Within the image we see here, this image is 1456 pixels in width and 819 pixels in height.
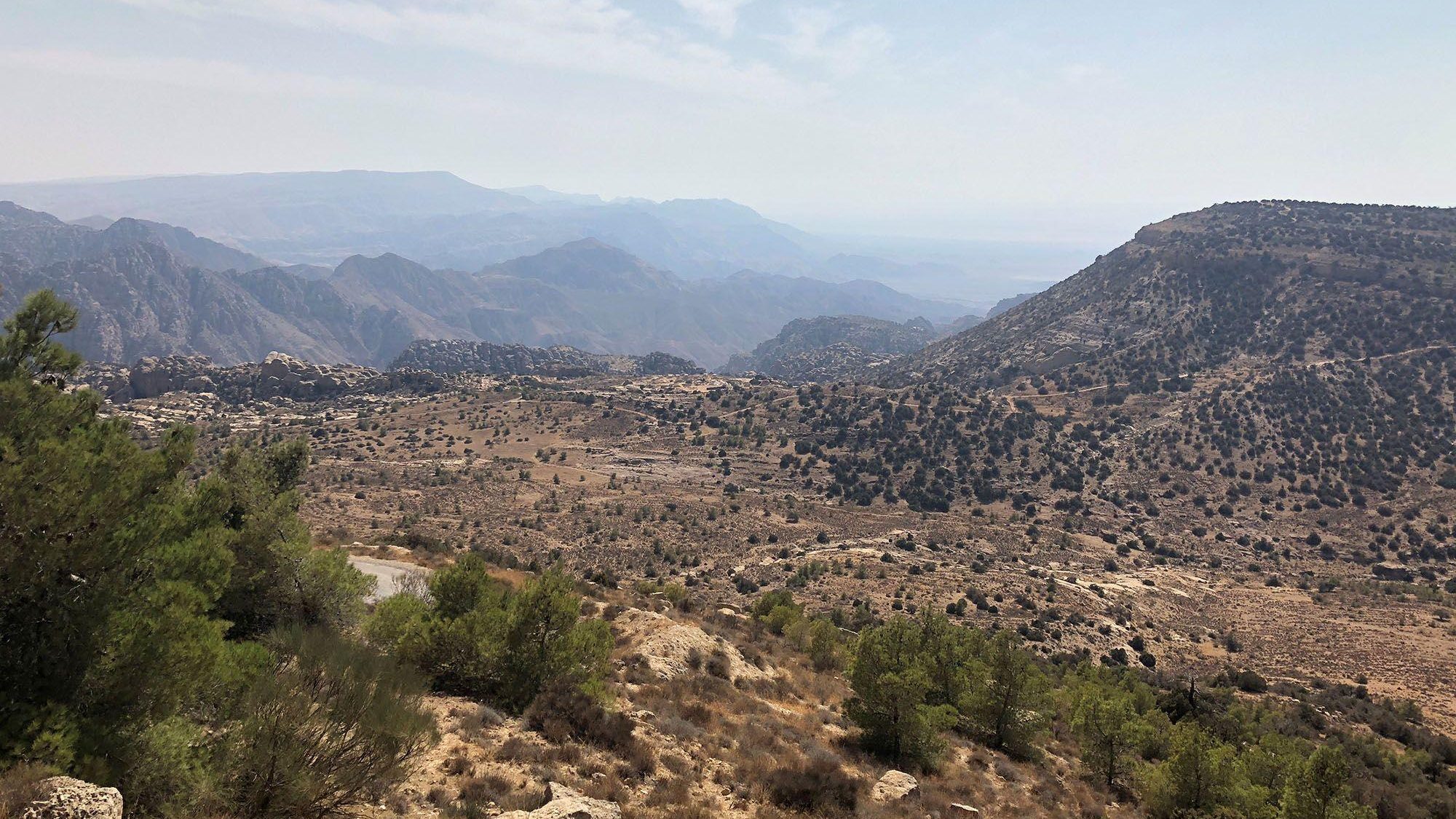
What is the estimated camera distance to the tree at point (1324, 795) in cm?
1470

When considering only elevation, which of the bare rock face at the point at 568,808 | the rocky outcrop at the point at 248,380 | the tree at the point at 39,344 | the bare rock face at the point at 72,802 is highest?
the tree at the point at 39,344

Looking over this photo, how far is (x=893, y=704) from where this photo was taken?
17812 mm

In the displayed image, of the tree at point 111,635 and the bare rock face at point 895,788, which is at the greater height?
the tree at point 111,635

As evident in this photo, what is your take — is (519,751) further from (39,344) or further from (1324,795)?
(1324,795)

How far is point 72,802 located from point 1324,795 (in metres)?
22.5

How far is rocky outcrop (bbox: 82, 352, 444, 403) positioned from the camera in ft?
369

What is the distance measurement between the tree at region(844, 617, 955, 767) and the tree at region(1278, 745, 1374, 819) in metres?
7.75

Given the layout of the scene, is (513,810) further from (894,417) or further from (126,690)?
(894,417)

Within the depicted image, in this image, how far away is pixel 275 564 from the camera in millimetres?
16562

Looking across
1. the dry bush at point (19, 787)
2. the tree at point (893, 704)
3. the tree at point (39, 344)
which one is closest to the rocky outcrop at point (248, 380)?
the tree at point (39, 344)

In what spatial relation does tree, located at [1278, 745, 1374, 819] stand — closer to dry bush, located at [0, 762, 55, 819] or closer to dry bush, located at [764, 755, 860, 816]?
dry bush, located at [764, 755, 860, 816]

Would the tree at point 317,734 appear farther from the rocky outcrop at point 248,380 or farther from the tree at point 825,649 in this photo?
the rocky outcrop at point 248,380

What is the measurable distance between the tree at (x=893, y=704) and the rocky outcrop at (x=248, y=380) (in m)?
116

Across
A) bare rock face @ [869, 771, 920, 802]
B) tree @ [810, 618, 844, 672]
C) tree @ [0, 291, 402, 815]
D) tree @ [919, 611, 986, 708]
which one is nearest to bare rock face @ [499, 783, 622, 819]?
tree @ [0, 291, 402, 815]
